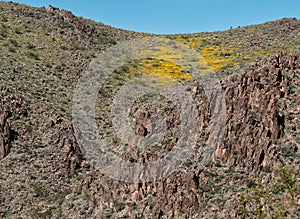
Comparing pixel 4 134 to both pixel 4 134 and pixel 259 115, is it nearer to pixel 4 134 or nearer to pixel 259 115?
pixel 4 134

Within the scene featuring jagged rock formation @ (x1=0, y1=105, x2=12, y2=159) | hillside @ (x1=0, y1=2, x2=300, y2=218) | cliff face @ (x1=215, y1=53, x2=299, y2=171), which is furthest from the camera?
jagged rock formation @ (x1=0, y1=105, x2=12, y2=159)

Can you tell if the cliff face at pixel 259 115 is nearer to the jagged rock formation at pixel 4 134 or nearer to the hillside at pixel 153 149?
the hillside at pixel 153 149

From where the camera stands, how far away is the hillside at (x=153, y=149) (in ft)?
83.5

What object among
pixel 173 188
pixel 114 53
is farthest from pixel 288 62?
pixel 114 53

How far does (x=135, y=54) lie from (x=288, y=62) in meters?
35.6

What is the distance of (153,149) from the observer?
31.6m

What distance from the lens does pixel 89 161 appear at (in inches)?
1398

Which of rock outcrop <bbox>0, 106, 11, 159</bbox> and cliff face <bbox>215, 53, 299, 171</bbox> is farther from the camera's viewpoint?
rock outcrop <bbox>0, 106, 11, 159</bbox>

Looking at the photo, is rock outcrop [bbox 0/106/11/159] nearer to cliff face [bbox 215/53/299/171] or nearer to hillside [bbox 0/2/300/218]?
hillside [bbox 0/2/300/218]

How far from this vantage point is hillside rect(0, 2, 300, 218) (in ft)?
83.5

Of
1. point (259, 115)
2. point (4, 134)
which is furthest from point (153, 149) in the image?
point (4, 134)

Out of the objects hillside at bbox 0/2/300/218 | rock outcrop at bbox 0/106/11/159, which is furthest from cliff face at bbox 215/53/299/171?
rock outcrop at bbox 0/106/11/159

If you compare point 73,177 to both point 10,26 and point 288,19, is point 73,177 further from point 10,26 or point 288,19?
point 288,19

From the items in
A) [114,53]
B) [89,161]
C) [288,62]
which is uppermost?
[114,53]
